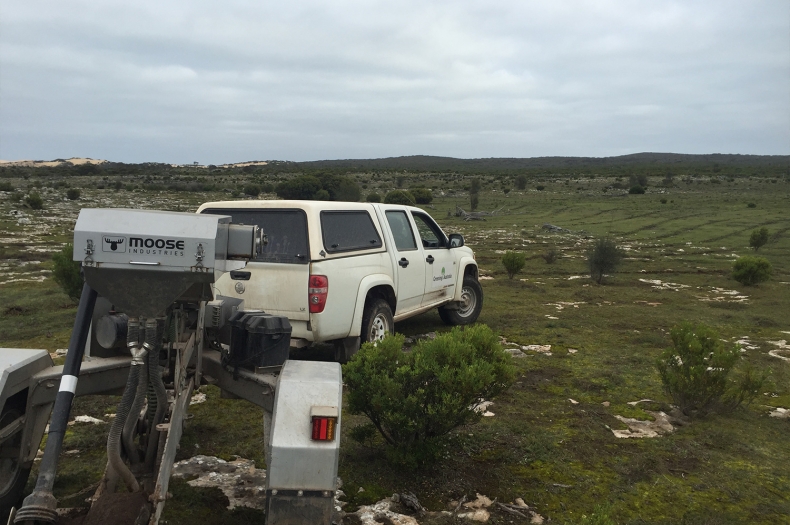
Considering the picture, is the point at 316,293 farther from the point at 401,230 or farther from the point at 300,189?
the point at 300,189

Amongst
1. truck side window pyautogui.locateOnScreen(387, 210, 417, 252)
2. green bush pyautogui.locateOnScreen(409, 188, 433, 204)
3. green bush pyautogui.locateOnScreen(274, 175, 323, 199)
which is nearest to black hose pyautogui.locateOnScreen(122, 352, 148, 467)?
truck side window pyautogui.locateOnScreen(387, 210, 417, 252)

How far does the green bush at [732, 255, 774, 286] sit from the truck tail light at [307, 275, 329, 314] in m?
11.8

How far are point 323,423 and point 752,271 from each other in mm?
13631

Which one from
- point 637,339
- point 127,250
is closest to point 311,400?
point 127,250

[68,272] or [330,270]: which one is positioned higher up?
[330,270]

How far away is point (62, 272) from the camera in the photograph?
32.8 ft

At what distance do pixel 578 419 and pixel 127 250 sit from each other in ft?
14.7

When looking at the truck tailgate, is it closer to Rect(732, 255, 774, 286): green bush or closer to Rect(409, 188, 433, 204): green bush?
Rect(732, 255, 774, 286): green bush

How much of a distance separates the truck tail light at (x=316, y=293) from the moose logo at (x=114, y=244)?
313 cm

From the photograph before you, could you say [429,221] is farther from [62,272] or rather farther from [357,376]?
[62,272]

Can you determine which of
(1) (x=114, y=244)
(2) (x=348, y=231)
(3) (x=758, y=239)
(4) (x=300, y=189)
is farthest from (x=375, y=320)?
(4) (x=300, y=189)

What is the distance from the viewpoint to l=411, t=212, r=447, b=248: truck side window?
29.0ft

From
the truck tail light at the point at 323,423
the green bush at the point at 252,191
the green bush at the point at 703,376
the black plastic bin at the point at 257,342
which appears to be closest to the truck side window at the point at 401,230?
the green bush at the point at 703,376

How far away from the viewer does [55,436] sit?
10.0 feet
